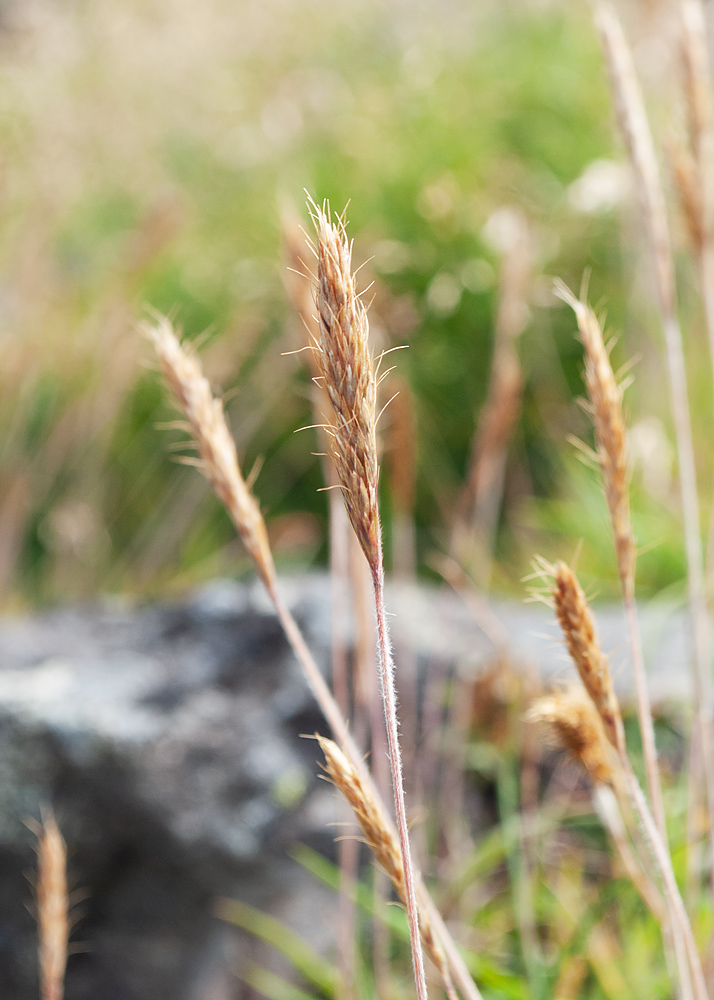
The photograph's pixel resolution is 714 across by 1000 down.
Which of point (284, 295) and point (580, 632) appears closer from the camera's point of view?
point (580, 632)

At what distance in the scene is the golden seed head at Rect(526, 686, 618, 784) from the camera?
80 centimetres

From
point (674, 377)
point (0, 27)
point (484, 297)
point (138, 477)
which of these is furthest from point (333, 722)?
point (0, 27)

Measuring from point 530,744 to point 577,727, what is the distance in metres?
0.65

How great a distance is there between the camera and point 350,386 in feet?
1.58

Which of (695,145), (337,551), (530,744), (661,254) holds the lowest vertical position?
(530,744)

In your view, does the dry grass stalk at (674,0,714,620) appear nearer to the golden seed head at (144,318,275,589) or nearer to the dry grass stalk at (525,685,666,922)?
the dry grass stalk at (525,685,666,922)

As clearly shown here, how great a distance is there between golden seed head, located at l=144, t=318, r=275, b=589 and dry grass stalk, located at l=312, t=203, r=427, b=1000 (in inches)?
8.4

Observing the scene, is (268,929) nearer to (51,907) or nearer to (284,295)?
(51,907)

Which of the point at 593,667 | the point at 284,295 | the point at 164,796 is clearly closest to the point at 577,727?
the point at 593,667

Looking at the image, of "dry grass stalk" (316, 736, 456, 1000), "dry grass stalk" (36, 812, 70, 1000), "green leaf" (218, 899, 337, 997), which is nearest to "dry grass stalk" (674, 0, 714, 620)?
"dry grass stalk" (316, 736, 456, 1000)

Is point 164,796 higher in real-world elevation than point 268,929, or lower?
higher

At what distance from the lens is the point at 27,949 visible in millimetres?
1536

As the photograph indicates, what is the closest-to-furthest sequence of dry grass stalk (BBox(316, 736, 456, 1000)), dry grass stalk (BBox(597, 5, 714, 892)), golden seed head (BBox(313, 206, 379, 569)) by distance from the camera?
1. golden seed head (BBox(313, 206, 379, 569))
2. dry grass stalk (BBox(316, 736, 456, 1000))
3. dry grass stalk (BBox(597, 5, 714, 892))

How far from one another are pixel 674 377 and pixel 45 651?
1.50 m
